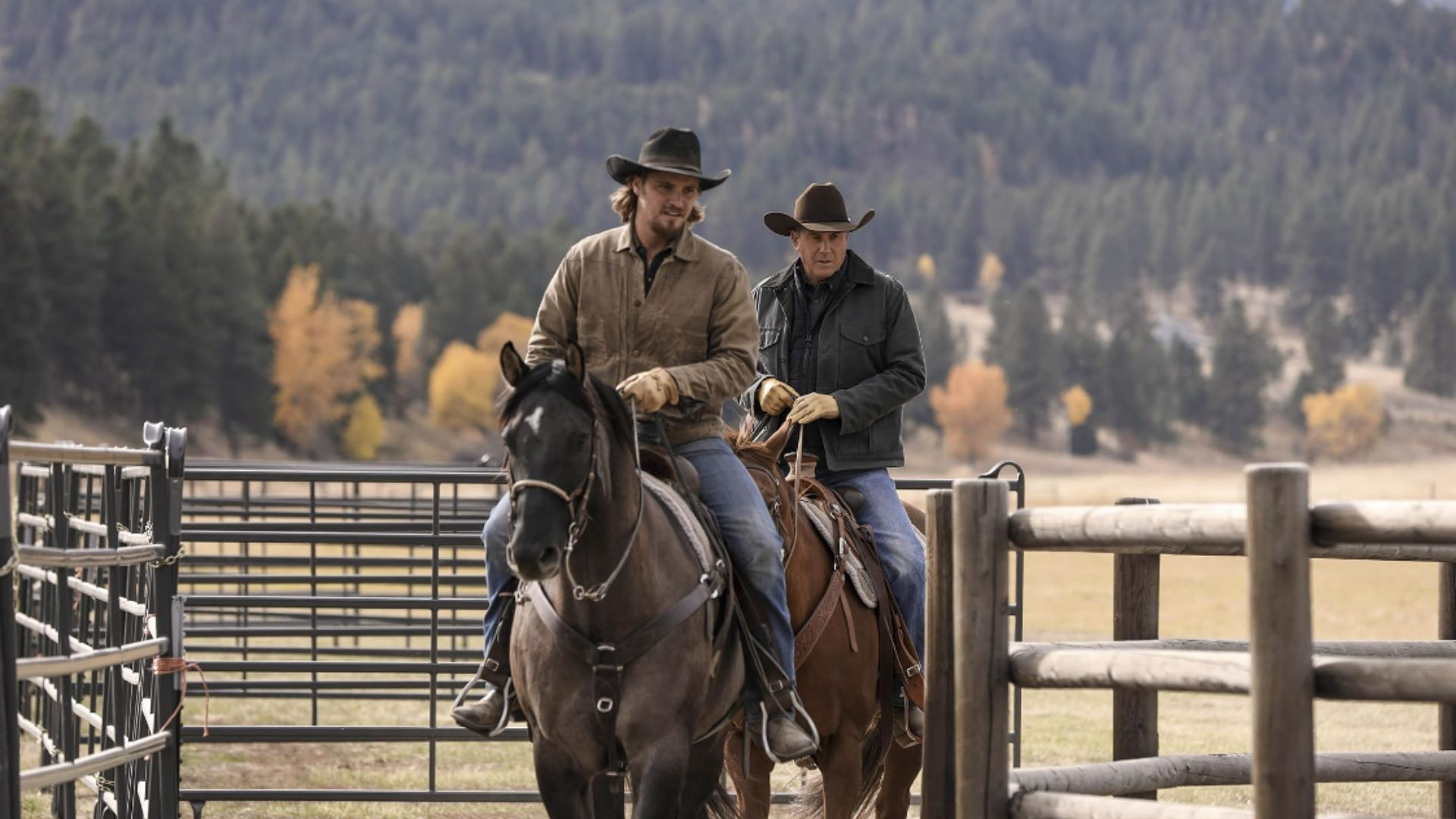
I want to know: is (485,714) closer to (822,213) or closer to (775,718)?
(775,718)

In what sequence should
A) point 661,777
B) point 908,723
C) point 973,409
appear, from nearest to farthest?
point 661,777, point 908,723, point 973,409

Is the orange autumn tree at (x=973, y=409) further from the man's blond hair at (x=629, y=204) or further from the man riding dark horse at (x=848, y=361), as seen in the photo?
the man's blond hair at (x=629, y=204)

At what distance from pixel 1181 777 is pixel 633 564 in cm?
207

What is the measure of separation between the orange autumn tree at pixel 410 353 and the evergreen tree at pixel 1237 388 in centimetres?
6817

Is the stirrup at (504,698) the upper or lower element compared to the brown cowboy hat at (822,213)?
lower

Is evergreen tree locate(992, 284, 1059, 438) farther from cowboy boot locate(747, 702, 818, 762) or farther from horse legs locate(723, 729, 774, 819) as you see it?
cowboy boot locate(747, 702, 818, 762)

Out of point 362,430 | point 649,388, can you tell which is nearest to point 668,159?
point 649,388

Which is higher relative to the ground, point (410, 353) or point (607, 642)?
point (410, 353)

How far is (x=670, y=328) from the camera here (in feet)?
21.4

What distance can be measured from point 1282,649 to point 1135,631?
2216mm

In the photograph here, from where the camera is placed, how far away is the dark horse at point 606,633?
223 inches

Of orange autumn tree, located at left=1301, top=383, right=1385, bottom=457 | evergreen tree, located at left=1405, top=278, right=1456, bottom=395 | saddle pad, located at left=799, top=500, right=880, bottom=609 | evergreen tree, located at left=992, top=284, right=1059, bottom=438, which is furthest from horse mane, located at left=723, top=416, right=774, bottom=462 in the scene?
evergreen tree, located at left=1405, top=278, right=1456, bottom=395

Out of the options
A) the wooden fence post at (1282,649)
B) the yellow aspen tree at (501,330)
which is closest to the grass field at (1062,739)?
the wooden fence post at (1282,649)

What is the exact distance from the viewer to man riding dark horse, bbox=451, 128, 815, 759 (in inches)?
255
